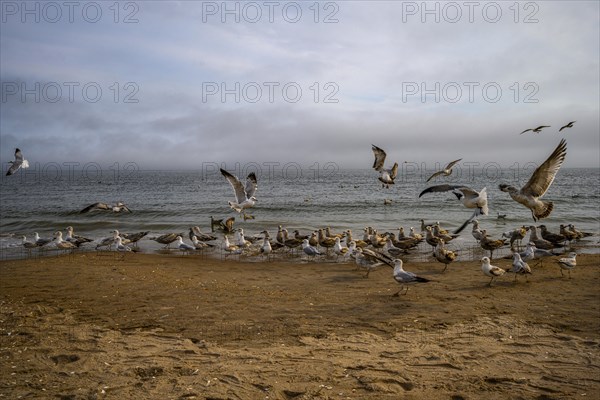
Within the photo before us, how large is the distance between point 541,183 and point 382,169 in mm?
6621

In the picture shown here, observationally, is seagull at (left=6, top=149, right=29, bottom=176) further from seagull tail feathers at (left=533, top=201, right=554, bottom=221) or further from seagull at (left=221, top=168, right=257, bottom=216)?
seagull tail feathers at (left=533, top=201, right=554, bottom=221)

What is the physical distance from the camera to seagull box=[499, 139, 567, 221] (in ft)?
29.9

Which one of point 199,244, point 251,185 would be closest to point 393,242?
point 251,185

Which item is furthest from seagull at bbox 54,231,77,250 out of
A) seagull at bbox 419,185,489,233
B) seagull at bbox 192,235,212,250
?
seagull at bbox 419,185,489,233

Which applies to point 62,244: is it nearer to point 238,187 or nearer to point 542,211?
point 238,187

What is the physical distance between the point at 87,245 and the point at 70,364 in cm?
1491

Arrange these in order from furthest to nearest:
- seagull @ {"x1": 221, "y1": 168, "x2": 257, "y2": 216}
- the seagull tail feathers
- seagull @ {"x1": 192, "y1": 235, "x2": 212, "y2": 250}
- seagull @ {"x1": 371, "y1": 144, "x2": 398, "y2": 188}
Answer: seagull @ {"x1": 192, "y1": 235, "x2": 212, "y2": 250} < seagull @ {"x1": 221, "y1": 168, "x2": 257, "y2": 216} < seagull @ {"x1": 371, "y1": 144, "x2": 398, "y2": 188} < the seagull tail feathers

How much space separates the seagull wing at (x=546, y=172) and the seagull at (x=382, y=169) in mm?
5653

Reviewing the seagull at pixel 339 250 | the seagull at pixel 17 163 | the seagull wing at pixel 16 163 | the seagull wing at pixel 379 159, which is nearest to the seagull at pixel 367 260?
the seagull at pixel 339 250

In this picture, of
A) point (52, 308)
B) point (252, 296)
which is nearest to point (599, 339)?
point (252, 296)

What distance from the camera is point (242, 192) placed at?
16109 mm

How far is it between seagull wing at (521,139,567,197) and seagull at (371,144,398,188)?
5.65 m

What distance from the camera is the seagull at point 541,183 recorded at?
9125 mm

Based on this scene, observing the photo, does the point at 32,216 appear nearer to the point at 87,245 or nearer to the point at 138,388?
the point at 87,245
